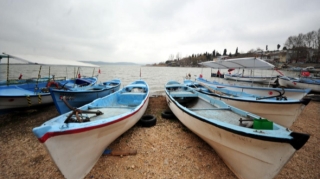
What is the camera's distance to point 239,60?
1157 cm

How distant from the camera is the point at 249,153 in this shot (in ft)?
10.6

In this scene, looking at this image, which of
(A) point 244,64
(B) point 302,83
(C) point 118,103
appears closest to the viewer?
(C) point 118,103

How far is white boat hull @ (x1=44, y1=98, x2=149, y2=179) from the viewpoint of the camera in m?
2.92

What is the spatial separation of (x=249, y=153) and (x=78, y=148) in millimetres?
3976

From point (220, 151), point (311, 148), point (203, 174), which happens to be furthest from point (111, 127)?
point (311, 148)

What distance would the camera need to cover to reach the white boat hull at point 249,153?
9.51ft

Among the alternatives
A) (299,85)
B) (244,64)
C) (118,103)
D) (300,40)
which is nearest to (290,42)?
(300,40)

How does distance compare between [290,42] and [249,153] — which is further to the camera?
[290,42]

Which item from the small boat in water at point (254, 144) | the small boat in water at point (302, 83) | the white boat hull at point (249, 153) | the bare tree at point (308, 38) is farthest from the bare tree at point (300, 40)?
the white boat hull at point (249, 153)

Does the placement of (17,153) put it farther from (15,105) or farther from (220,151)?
(220,151)

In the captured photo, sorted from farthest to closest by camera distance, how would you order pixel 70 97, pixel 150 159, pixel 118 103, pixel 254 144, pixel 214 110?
pixel 118 103, pixel 70 97, pixel 214 110, pixel 150 159, pixel 254 144

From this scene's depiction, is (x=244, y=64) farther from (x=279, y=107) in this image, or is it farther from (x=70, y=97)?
(x=70, y=97)

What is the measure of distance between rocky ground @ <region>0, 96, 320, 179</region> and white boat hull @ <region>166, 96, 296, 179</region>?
0.54m

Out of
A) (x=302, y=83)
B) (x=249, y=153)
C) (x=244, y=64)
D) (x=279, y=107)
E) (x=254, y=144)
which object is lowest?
(x=249, y=153)
